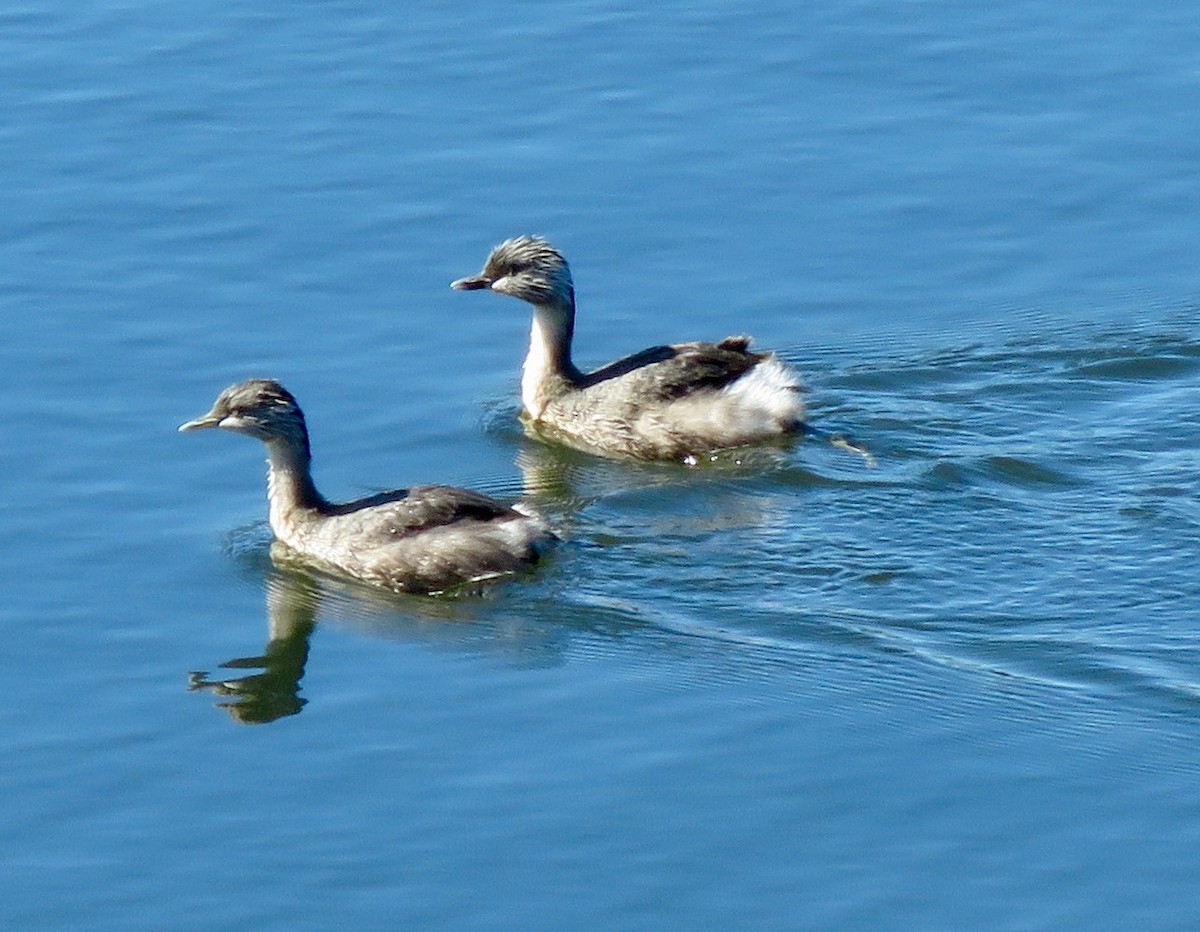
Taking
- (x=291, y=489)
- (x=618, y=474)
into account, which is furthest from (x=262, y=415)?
(x=618, y=474)

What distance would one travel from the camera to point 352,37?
64.8ft

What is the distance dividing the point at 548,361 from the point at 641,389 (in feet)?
2.67

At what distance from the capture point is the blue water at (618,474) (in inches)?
381

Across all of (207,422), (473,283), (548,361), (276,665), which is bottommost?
(276,665)

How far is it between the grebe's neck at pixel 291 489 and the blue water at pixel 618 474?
0.24 meters

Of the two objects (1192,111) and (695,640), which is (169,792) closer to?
(695,640)

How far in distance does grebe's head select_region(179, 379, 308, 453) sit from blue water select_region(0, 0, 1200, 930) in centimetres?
60

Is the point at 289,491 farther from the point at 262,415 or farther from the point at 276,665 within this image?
the point at 276,665

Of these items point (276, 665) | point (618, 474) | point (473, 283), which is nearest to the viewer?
point (276, 665)

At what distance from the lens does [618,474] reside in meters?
14.2

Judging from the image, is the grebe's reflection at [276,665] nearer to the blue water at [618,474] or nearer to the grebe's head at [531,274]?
the blue water at [618,474]

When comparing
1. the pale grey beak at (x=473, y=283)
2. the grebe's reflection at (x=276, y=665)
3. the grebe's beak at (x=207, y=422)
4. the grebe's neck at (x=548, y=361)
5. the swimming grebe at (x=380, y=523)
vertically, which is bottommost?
the grebe's reflection at (x=276, y=665)

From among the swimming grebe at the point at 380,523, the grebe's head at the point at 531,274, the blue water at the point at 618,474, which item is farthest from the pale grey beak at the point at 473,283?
the swimming grebe at the point at 380,523

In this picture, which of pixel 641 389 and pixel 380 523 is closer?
pixel 380 523
